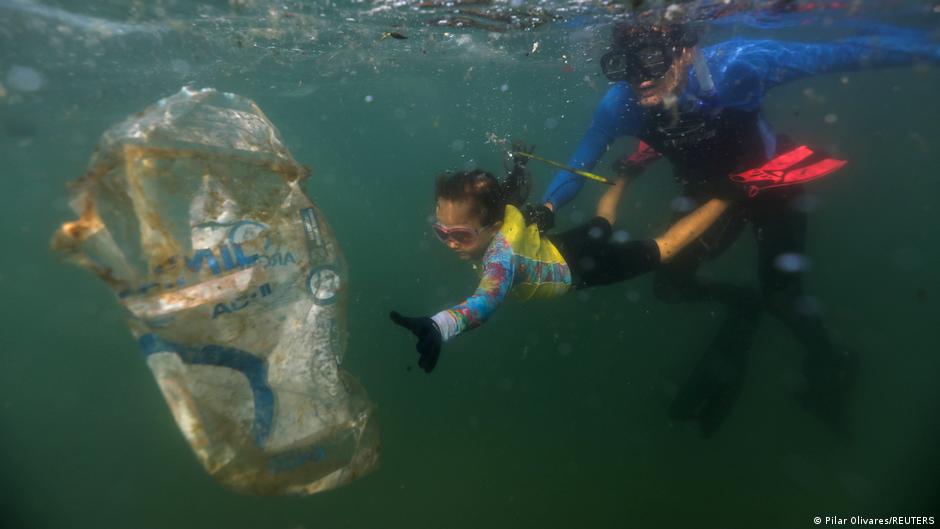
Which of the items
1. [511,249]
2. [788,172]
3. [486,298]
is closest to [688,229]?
[788,172]

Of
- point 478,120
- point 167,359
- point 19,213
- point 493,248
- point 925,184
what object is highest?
point 167,359

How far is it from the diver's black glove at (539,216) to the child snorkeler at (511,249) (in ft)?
0.49

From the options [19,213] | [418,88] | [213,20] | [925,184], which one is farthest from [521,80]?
[19,213]

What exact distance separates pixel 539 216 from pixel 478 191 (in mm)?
1388

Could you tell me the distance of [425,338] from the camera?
286 centimetres

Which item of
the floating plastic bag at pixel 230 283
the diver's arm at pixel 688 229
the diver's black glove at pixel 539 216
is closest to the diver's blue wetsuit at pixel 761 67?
the diver's arm at pixel 688 229

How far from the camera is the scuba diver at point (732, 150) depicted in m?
6.24

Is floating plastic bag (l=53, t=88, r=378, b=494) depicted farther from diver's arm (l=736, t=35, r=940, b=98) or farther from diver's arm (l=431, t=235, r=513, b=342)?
diver's arm (l=736, t=35, r=940, b=98)

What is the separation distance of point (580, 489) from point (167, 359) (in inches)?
404

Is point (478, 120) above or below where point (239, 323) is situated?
below

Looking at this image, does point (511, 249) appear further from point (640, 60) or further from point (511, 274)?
point (640, 60)

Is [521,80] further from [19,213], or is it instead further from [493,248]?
[19,213]

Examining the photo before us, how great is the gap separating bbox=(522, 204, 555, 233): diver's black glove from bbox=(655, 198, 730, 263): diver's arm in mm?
1430

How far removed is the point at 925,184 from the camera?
61156mm
